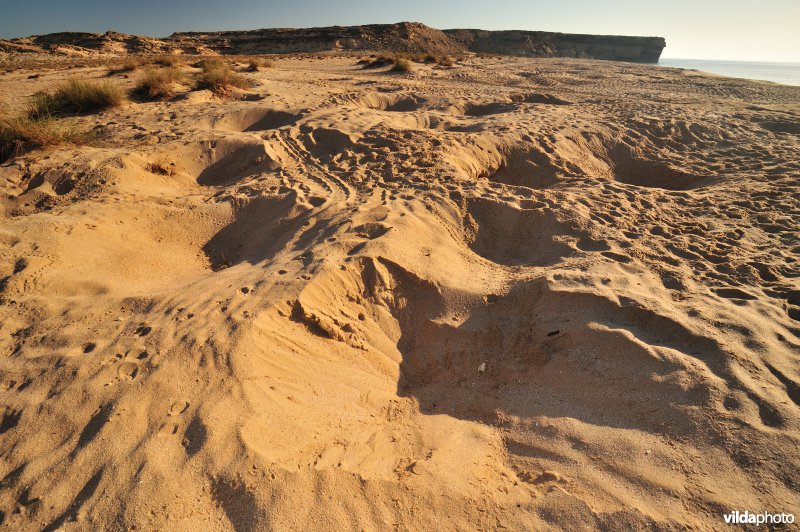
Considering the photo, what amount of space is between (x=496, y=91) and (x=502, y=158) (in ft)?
17.4

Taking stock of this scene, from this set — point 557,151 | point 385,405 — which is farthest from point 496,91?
point 385,405

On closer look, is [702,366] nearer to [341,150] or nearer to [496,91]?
[341,150]

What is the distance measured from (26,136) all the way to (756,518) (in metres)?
7.52

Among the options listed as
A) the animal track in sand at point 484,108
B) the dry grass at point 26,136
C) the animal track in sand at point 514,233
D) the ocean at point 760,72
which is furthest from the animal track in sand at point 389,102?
the ocean at point 760,72

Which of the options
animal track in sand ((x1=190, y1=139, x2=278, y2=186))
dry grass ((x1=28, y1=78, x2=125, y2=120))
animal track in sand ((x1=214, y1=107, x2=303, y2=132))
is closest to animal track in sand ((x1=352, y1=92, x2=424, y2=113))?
animal track in sand ((x1=214, y1=107, x2=303, y2=132))

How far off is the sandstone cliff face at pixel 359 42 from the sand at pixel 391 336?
20.3 metres

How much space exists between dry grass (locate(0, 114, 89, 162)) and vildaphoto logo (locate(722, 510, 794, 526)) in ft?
24.1

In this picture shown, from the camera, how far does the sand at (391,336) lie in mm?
1876

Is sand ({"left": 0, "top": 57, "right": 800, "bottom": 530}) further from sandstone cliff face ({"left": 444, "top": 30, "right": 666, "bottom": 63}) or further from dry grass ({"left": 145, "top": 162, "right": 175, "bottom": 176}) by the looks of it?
sandstone cliff face ({"left": 444, "top": 30, "right": 666, "bottom": 63})

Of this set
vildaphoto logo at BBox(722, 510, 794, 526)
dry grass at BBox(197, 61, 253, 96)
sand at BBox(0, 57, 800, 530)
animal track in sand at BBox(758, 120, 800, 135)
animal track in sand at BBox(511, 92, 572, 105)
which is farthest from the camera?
animal track in sand at BBox(511, 92, 572, 105)

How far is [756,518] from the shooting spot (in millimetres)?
1756

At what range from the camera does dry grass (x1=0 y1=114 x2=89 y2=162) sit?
4.80 meters

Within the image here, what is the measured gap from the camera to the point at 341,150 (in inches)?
224

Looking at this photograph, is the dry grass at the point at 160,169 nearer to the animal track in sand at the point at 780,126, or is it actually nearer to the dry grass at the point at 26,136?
the dry grass at the point at 26,136
